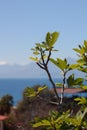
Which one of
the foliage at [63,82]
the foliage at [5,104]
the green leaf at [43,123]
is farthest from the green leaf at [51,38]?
the foliage at [5,104]

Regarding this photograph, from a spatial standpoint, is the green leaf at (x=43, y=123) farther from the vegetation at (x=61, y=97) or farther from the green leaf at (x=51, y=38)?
the green leaf at (x=51, y=38)

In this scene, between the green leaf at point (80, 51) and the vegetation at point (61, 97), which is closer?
the vegetation at point (61, 97)

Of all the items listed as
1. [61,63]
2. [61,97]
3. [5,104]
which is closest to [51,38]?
[61,63]

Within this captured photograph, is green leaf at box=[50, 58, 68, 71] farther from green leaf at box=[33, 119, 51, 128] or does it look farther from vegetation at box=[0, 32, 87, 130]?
green leaf at box=[33, 119, 51, 128]

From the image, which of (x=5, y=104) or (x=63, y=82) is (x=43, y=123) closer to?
(x=63, y=82)

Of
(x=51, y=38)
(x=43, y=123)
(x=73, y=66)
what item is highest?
(x=51, y=38)

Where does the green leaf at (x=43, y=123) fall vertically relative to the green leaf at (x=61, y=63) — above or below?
below

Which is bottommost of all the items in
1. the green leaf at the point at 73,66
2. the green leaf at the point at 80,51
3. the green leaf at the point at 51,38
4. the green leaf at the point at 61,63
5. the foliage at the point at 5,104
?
the foliage at the point at 5,104

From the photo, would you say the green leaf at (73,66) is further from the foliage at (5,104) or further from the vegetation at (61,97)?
the foliage at (5,104)

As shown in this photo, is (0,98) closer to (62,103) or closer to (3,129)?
(3,129)

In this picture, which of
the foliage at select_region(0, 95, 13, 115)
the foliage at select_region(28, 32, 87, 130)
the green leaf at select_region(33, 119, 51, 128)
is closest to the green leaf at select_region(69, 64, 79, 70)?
the foliage at select_region(28, 32, 87, 130)

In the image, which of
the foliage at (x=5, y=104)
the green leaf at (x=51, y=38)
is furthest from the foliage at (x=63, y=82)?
the foliage at (x=5, y=104)

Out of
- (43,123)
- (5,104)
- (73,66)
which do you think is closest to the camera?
(43,123)

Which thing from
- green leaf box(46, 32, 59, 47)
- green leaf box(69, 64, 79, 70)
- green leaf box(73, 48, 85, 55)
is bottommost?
green leaf box(69, 64, 79, 70)
